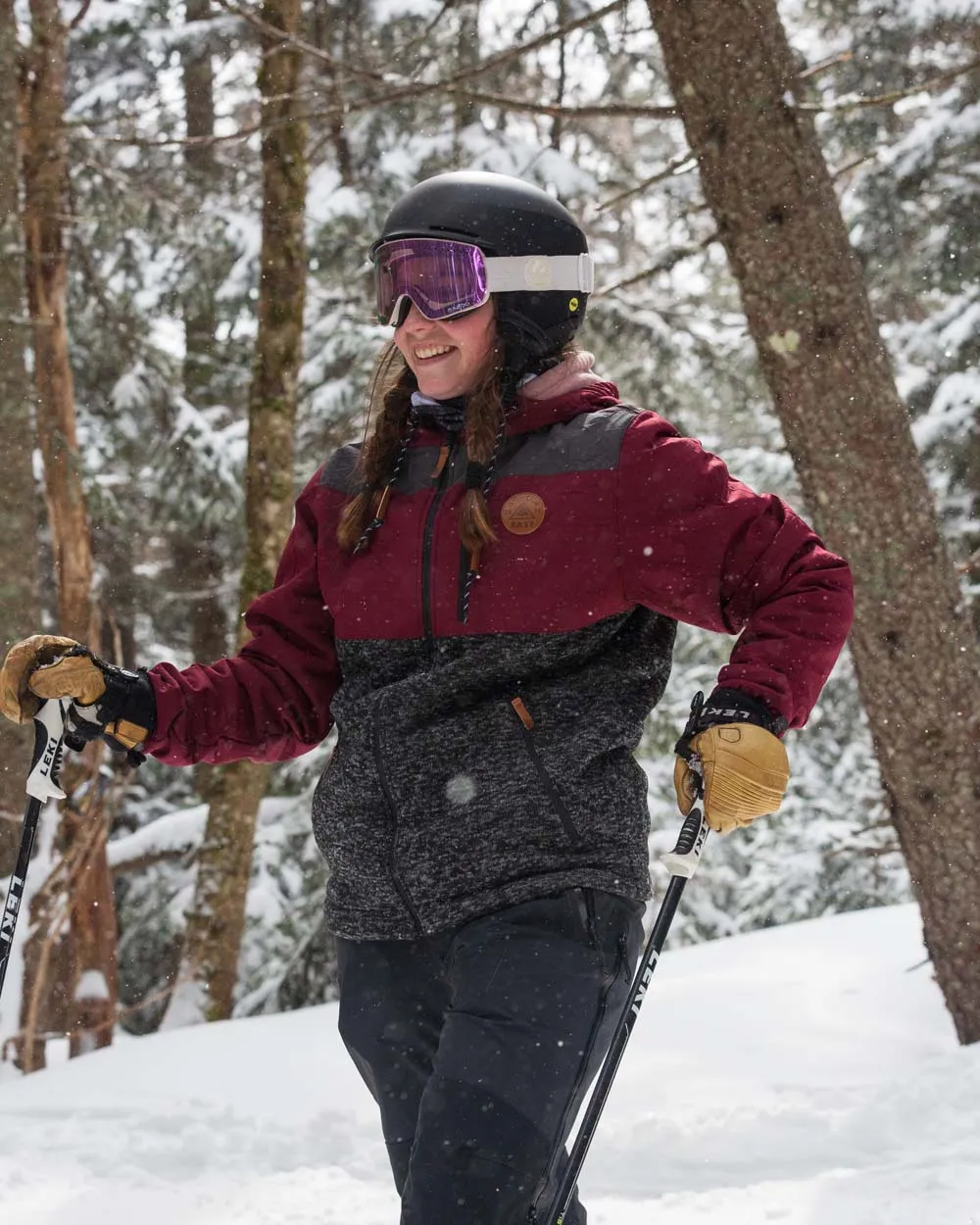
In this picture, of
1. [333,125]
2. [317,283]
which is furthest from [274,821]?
[333,125]

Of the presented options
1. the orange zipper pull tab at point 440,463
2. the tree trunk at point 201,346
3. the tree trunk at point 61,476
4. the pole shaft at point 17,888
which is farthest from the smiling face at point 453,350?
the tree trunk at point 201,346

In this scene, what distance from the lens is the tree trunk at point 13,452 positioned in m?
6.79

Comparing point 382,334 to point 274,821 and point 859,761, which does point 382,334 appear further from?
point 859,761

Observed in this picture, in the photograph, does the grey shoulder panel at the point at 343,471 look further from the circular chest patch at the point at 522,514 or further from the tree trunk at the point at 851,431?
the tree trunk at the point at 851,431

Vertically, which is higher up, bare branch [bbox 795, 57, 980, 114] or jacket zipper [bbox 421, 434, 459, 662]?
bare branch [bbox 795, 57, 980, 114]

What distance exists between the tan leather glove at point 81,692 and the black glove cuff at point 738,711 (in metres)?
1.06

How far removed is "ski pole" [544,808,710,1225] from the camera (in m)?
2.07

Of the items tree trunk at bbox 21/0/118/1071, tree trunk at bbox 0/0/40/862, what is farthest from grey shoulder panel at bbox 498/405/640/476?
tree trunk at bbox 21/0/118/1071

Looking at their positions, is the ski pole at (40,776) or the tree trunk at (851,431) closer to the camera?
the ski pole at (40,776)

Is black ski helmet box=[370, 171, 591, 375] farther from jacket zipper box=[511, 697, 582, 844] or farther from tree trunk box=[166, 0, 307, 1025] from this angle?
tree trunk box=[166, 0, 307, 1025]

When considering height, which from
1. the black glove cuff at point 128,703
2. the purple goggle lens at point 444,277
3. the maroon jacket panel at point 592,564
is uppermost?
the purple goggle lens at point 444,277

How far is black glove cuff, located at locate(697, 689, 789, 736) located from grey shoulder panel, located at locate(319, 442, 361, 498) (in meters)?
0.86

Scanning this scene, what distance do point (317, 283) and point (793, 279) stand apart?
8.25 metres

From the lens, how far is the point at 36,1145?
4000 millimetres
